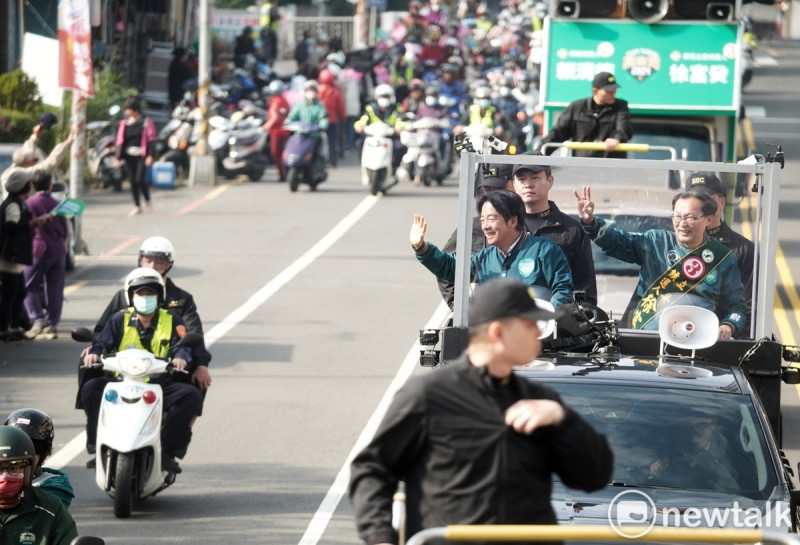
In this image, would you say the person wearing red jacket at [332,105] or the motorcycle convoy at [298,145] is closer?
the motorcycle convoy at [298,145]

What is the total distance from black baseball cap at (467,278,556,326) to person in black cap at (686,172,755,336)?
5.08m

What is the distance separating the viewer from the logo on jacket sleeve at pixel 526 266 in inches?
383

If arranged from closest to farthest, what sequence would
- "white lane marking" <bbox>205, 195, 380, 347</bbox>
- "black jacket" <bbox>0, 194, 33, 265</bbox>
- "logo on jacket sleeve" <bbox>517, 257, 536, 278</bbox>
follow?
"logo on jacket sleeve" <bbox>517, 257, 536, 278</bbox>
"black jacket" <bbox>0, 194, 33, 265</bbox>
"white lane marking" <bbox>205, 195, 380, 347</bbox>

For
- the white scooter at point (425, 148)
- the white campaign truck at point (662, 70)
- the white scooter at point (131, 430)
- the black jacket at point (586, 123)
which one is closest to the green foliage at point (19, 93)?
the white scooter at point (425, 148)

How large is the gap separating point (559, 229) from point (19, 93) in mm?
18355

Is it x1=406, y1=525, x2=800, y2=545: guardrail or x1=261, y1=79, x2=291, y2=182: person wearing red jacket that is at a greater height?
x1=406, y1=525, x2=800, y2=545: guardrail

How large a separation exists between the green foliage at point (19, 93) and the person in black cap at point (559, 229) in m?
17.9

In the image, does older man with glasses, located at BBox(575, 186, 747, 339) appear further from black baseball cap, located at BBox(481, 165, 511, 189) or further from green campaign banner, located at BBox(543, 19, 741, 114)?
green campaign banner, located at BBox(543, 19, 741, 114)

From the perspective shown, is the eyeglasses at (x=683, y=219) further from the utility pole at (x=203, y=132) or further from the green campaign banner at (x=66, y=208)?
the utility pole at (x=203, y=132)

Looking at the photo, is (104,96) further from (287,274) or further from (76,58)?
(287,274)

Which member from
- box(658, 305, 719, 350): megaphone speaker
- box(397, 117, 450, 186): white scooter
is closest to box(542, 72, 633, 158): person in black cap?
box(658, 305, 719, 350): megaphone speaker

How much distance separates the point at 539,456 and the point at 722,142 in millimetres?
14927

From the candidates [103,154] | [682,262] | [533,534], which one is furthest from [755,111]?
[533,534]

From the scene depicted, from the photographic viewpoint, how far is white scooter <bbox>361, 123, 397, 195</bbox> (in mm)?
27922
